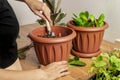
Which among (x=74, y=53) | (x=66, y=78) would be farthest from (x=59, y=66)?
(x=74, y=53)

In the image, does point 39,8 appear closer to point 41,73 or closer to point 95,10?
point 41,73

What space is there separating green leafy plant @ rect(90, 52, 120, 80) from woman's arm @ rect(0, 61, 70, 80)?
0.17 metres

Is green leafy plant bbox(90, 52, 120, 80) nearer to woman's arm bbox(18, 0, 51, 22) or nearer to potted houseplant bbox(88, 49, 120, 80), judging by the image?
potted houseplant bbox(88, 49, 120, 80)

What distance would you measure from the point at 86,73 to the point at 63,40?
157mm

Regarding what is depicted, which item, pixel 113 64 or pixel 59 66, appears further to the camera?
pixel 59 66

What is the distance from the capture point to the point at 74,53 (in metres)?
1.00

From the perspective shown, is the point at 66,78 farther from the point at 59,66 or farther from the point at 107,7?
the point at 107,7

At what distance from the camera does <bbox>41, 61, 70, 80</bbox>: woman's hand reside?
2.52 feet

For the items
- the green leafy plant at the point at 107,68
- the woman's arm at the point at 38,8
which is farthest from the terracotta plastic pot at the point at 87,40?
the green leafy plant at the point at 107,68

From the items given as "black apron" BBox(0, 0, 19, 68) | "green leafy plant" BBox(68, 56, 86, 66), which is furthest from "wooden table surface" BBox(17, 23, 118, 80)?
"black apron" BBox(0, 0, 19, 68)

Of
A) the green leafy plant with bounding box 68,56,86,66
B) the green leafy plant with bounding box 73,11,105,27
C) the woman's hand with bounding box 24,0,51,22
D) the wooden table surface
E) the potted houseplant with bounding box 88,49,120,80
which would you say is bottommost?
the wooden table surface

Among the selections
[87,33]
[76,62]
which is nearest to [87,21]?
[87,33]

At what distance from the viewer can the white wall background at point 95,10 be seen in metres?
1.15

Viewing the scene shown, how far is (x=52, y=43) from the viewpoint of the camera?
2.69ft
